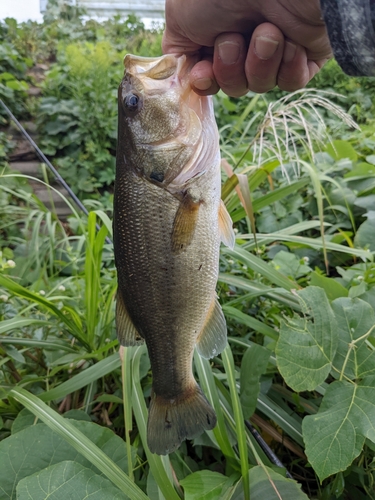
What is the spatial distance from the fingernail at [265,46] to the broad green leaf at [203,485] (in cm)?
123

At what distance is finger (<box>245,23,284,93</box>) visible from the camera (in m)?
1.09

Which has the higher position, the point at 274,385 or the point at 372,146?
the point at 372,146

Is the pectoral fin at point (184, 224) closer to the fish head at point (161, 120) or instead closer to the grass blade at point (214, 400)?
the fish head at point (161, 120)

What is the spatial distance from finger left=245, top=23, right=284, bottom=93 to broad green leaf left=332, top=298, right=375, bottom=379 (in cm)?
74

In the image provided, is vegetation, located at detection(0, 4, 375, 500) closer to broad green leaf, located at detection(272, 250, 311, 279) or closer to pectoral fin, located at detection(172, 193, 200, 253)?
broad green leaf, located at detection(272, 250, 311, 279)

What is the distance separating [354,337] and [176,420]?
614mm

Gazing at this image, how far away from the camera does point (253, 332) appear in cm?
184

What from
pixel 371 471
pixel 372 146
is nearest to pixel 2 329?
pixel 371 471

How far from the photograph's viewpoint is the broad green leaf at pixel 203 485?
116 centimetres

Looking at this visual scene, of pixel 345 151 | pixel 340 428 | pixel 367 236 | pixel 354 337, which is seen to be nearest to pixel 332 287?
pixel 354 337

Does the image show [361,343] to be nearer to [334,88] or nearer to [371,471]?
[371,471]

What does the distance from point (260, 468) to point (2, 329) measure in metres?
1.02

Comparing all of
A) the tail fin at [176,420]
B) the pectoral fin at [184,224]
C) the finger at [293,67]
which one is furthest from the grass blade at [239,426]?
the finger at [293,67]

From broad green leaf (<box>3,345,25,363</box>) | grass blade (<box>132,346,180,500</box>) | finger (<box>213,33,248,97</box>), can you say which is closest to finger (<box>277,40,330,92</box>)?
finger (<box>213,33,248,97</box>)
